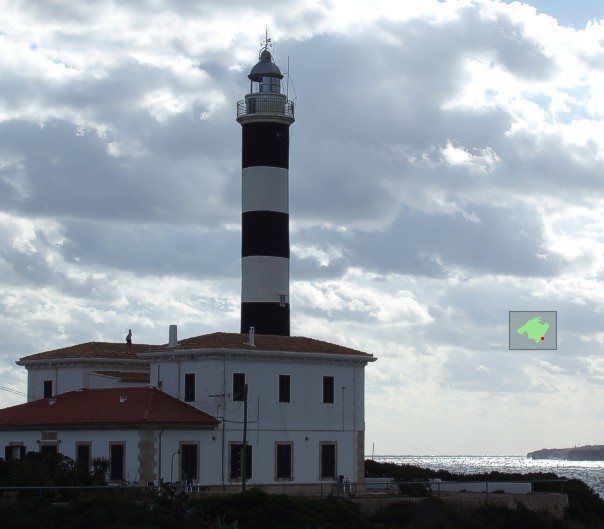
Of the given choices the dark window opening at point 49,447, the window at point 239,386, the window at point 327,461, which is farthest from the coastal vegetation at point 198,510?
the window at point 239,386

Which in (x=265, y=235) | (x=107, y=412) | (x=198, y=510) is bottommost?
(x=198, y=510)

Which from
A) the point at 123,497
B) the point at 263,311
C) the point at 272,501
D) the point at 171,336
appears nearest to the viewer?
the point at 123,497

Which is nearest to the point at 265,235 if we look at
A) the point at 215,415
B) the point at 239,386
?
the point at 239,386

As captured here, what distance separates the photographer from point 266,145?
57.3 m

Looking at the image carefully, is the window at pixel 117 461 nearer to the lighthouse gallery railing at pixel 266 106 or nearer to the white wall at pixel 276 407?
the white wall at pixel 276 407

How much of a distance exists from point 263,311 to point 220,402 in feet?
29.0

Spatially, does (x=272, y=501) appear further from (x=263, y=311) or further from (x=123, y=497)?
(x=263, y=311)

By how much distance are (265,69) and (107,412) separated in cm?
2016

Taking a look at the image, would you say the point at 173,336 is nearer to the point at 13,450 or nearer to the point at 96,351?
the point at 96,351

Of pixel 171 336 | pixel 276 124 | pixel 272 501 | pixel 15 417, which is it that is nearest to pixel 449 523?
pixel 272 501

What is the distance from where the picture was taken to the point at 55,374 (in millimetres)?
54281

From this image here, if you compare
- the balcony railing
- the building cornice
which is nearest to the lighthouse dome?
the balcony railing

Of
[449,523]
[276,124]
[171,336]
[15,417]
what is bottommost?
[449,523]

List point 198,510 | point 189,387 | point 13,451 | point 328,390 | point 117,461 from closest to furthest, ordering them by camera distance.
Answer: point 198,510 → point 117,461 → point 189,387 → point 13,451 → point 328,390
